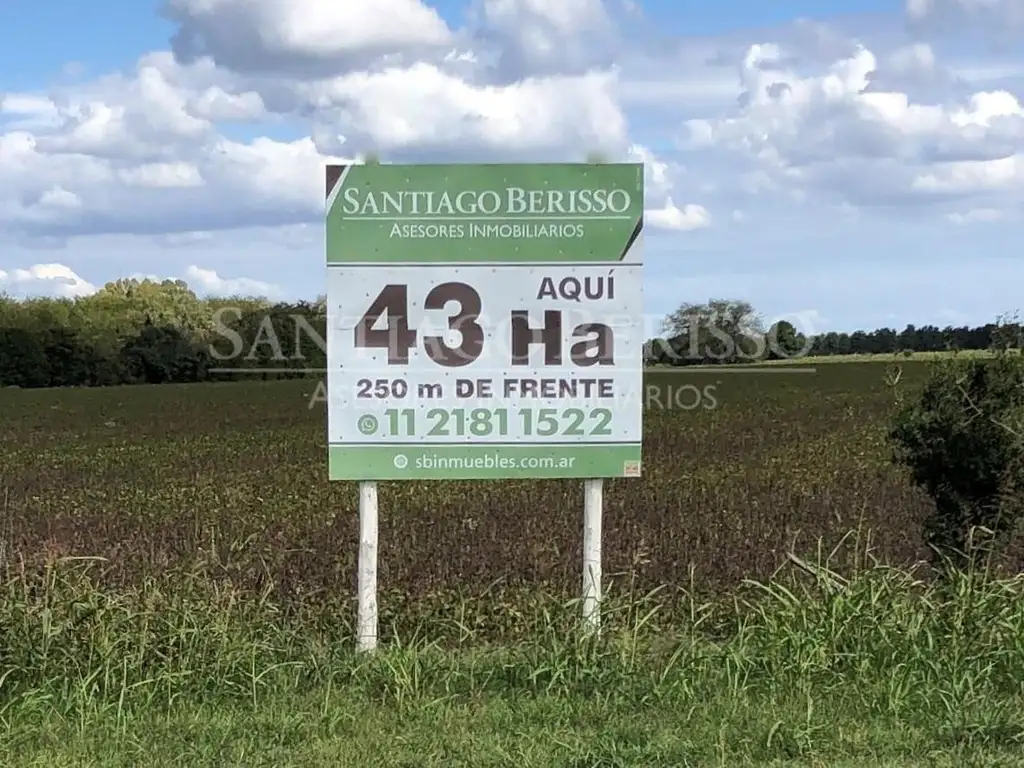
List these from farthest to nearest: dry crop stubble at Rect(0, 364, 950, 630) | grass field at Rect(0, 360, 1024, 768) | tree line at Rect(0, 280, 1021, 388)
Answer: tree line at Rect(0, 280, 1021, 388) < dry crop stubble at Rect(0, 364, 950, 630) < grass field at Rect(0, 360, 1024, 768)

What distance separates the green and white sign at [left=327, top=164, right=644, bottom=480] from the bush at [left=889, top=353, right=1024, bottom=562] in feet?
7.84

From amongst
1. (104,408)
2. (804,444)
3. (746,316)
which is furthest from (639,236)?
(104,408)

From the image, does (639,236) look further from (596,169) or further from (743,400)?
(743,400)

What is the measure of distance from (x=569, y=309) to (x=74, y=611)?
3.11m

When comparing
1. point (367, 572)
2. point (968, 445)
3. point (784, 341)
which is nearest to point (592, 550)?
point (367, 572)

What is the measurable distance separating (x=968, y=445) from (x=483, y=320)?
3.39 metres

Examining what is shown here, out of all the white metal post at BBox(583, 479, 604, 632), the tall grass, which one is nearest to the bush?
the tall grass

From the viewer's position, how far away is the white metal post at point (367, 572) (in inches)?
253

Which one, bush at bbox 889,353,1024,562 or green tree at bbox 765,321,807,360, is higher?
green tree at bbox 765,321,807,360

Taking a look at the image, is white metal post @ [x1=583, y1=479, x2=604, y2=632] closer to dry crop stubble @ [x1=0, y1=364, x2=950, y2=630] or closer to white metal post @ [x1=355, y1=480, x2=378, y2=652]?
dry crop stubble @ [x1=0, y1=364, x2=950, y2=630]

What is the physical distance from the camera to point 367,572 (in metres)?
6.51

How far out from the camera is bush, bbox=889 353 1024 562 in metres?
7.35

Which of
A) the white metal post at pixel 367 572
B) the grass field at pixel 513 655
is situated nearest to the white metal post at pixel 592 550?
the grass field at pixel 513 655

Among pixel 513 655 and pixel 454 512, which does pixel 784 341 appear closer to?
pixel 454 512
